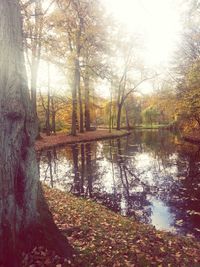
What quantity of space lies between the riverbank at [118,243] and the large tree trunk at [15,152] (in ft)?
3.28

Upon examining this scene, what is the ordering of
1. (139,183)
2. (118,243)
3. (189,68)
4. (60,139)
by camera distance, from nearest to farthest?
(118,243), (139,183), (189,68), (60,139)

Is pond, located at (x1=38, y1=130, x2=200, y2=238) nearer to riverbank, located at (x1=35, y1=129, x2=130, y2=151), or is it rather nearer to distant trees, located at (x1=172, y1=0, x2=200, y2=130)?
riverbank, located at (x1=35, y1=129, x2=130, y2=151)

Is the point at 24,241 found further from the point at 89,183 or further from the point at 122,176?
the point at 122,176

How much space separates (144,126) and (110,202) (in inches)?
2494

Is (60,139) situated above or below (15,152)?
below

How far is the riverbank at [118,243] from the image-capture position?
5363mm

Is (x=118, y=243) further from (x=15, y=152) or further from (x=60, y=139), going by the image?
(x=60, y=139)

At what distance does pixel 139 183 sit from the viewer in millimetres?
12711

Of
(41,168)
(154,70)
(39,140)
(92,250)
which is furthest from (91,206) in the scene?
(154,70)

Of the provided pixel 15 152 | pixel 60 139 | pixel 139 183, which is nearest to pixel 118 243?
pixel 15 152

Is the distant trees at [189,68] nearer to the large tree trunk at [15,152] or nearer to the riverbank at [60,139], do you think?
the large tree trunk at [15,152]

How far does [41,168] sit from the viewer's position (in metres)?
16.1

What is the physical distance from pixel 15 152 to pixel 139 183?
8868mm

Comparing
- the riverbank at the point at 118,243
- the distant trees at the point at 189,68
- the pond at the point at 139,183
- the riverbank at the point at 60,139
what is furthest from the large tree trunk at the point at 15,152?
the riverbank at the point at 60,139
